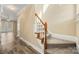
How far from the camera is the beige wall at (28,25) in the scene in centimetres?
249

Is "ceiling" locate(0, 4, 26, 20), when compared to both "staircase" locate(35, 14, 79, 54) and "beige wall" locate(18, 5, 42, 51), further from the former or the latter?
"staircase" locate(35, 14, 79, 54)

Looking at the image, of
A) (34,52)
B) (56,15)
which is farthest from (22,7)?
(34,52)

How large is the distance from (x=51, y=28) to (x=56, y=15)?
0.68 ft

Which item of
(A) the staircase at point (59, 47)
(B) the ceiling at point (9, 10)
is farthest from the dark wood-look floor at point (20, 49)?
(B) the ceiling at point (9, 10)

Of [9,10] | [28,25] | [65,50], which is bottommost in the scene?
[65,50]

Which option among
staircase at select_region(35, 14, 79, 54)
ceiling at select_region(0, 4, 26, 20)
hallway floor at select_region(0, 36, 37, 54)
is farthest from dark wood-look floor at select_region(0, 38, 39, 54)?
ceiling at select_region(0, 4, 26, 20)

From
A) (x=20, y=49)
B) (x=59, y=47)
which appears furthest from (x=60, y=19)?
(x=20, y=49)

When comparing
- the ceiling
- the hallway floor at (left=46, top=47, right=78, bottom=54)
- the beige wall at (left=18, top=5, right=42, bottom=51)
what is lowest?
the hallway floor at (left=46, top=47, right=78, bottom=54)

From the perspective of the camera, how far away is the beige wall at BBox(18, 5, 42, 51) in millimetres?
2494

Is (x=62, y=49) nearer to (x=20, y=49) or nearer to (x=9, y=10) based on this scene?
(x=20, y=49)

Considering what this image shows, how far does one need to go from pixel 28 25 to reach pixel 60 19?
480mm

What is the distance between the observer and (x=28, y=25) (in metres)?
2.50

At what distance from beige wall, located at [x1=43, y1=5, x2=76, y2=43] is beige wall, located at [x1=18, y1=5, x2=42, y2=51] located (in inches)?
8.1

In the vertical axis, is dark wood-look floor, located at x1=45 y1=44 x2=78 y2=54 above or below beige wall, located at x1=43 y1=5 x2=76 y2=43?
below
